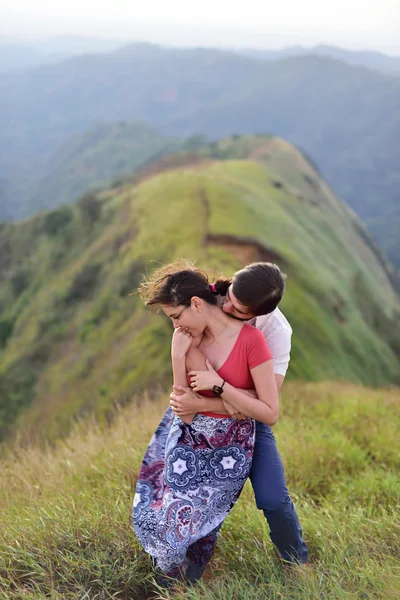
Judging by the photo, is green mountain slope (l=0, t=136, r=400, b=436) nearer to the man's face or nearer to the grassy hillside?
the man's face

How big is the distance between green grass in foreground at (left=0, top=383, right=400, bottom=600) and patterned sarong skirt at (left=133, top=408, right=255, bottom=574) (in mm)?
263

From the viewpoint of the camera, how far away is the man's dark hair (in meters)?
3.07

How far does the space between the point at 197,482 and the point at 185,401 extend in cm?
50

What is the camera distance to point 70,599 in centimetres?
309

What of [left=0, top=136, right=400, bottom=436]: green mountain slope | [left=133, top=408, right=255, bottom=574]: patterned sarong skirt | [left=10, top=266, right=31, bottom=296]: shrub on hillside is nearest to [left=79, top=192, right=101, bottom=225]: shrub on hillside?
[left=0, top=136, right=400, bottom=436]: green mountain slope

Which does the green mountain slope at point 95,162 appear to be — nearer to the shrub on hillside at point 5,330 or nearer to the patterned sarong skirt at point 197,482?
the shrub on hillside at point 5,330

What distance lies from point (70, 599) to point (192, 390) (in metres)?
1.27

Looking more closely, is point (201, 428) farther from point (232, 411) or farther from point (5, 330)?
point (5, 330)

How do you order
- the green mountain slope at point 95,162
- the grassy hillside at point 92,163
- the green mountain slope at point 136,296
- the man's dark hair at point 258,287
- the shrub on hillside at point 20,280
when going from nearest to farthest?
the man's dark hair at point 258,287 → the green mountain slope at point 136,296 → the shrub on hillside at point 20,280 → the green mountain slope at point 95,162 → the grassy hillside at point 92,163

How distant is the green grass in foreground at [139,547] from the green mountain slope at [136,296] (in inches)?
252

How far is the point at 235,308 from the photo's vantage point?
10.6 feet

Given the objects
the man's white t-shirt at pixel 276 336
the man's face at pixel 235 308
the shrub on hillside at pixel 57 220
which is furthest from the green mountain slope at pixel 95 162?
the man's face at pixel 235 308

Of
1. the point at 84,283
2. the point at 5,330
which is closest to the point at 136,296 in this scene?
the point at 84,283

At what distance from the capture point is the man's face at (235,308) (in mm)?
3152
